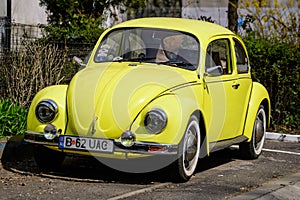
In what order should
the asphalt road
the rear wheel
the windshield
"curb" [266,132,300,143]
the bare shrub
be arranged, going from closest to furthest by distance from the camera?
the asphalt road
the rear wheel
the windshield
the bare shrub
"curb" [266,132,300,143]

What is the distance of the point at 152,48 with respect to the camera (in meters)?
9.08

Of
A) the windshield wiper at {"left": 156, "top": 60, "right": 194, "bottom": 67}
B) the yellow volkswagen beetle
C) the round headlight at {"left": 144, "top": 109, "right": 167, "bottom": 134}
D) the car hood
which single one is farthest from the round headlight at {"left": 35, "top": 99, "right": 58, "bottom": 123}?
the windshield wiper at {"left": 156, "top": 60, "right": 194, "bottom": 67}

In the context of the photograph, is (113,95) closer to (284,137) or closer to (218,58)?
(218,58)

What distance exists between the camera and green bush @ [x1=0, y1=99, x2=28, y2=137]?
9.95 m

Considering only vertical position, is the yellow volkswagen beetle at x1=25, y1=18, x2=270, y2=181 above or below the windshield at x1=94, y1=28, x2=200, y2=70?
below

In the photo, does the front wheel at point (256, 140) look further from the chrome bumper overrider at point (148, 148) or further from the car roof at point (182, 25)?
the chrome bumper overrider at point (148, 148)

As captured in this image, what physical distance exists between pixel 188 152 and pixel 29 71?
13.1 ft

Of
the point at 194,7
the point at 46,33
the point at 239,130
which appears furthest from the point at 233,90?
the point at 194,7

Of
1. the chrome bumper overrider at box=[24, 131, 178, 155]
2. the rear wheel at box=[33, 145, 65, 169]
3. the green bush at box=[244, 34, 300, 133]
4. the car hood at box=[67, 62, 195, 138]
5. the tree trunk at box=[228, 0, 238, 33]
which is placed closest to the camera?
the chrome bumper overrider at box=[24, 131, 178, 155]

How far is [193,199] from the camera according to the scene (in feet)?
24.2

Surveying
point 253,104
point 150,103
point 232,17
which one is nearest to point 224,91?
point 253,104

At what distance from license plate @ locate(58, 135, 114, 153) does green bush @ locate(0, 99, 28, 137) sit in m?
2.05

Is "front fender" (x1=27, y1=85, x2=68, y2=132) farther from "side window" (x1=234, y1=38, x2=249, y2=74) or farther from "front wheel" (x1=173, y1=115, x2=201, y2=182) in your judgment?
"side window" (x1=234, y1=38, x2=249, y2=74)

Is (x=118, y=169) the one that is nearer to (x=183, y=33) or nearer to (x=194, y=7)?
(x=183, y=33)
